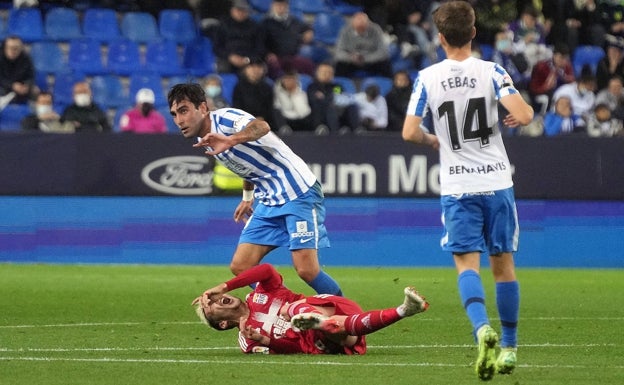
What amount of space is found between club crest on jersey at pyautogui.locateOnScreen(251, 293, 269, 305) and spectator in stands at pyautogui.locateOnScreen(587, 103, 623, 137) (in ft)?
39.6

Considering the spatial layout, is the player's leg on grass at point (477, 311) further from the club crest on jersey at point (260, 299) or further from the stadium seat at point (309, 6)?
the stadium seat at point (309, 6)

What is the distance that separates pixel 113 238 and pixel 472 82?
35.8 feet

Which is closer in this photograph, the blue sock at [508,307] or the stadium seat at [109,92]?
the blue sock at [508,307]

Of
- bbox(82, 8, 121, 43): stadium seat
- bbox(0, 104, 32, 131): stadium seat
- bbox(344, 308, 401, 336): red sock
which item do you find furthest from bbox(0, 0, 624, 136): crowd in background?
bbox(344, 308, 401, 336): red sock

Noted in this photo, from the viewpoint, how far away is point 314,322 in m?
8.45

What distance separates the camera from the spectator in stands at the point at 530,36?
22.4 metres

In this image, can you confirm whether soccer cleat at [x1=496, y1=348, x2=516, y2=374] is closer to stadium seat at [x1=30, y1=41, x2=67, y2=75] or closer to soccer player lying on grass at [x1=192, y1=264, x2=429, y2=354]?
soccer player lying on grass at [x1=192, y1=264, x2=429, y2=354]

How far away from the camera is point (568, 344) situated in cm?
968

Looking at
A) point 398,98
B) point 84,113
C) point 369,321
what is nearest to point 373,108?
point 398,98

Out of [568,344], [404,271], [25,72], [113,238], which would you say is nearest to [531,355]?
[568,344]

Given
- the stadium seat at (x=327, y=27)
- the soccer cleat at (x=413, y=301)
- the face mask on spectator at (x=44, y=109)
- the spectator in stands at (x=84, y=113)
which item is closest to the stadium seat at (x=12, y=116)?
the face mask on spectator at (x=44, y=109)

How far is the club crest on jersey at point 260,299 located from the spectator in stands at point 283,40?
1247 centimetres

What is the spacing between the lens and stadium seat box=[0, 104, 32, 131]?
19547 millimetres

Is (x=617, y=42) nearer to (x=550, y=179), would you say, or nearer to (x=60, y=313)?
(x=550, y=179)
